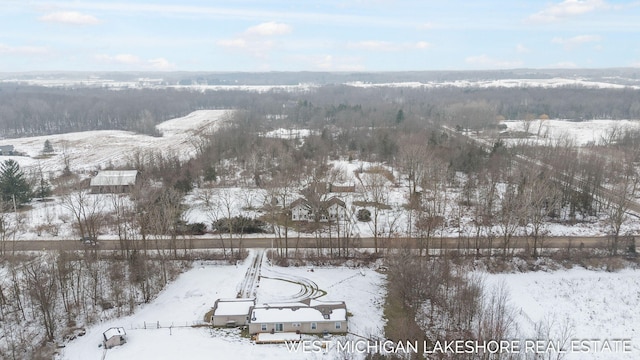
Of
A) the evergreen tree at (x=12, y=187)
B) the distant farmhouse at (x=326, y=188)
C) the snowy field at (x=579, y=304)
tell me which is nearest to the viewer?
the snowy field at (x=579, y=304)

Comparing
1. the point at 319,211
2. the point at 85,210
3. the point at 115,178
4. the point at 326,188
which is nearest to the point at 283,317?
the point at 319,211

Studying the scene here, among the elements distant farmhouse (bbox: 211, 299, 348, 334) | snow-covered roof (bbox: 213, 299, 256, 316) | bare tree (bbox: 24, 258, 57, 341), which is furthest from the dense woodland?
snow-covered roof (bbox: 213, 299, 256, 316)

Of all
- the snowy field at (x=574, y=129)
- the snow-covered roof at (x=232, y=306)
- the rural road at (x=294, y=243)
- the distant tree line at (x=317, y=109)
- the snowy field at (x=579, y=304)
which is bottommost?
the snowy field at (x=579, y=304)

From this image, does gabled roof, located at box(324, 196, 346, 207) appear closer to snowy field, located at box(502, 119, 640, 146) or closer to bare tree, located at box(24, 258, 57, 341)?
Result: bare tree, located at box(24, 258, 57, 341)

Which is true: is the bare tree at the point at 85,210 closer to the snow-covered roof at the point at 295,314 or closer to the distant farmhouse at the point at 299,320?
the snow-covered roof at the point at 295,314

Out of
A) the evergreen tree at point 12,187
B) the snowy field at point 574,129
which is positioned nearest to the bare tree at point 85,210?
the evergreen tree at point 12,187

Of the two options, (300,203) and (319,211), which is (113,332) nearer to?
(319,211)

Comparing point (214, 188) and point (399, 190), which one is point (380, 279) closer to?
point (399, 190)
